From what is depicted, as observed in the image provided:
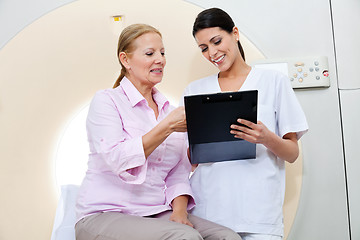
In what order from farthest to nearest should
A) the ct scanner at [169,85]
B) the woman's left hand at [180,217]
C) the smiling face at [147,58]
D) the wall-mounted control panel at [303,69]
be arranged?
the wall-mounted control panel at [303,69] → the ct scanner at [169,85] → the smiling face at [147,58] → the woman's left hand at [180,217]

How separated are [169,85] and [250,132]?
620 mm

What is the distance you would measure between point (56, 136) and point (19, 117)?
194 mm

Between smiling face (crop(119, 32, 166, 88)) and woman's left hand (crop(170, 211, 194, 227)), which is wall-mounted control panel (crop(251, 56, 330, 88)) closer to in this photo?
smiling face (crop(119, 32, 166, 88))

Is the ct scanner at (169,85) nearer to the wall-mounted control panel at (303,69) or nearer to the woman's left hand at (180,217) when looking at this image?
the wall-mounted control panel at (303,69)

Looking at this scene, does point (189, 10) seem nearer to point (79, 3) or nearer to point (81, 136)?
point (79, 3)

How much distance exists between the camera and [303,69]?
1828 mm

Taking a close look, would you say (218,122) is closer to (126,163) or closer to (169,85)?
(126,163)

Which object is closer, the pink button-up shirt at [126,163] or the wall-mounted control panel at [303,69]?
the pink button-up shirt at [126,163]

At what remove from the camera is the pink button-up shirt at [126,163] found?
4.33ft

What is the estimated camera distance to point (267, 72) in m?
1.54

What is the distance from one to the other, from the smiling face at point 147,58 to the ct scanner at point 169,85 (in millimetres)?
292

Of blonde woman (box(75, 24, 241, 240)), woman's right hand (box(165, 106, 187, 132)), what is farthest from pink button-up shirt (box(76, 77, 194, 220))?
woman's right hand (box(165, 106, 187, 132))

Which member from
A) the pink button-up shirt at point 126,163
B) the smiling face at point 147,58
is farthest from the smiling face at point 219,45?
the pink button-up shirt at point 126,163

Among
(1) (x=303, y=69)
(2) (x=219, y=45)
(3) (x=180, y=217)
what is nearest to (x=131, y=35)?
(2) (x=219, y=45)
